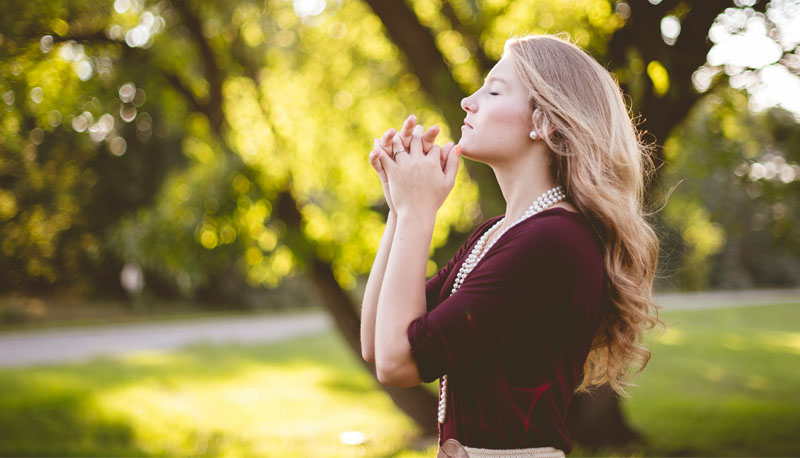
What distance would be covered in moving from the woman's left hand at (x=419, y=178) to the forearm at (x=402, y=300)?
0.03m

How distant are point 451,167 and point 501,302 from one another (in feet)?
1.23

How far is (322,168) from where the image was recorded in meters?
8.10

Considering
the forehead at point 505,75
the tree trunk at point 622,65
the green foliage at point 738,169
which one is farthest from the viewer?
the green foliage at point 738,169

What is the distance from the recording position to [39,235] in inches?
720

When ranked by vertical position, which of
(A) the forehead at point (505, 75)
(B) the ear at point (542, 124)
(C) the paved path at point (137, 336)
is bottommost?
(C) the paved path at point (137, 336)

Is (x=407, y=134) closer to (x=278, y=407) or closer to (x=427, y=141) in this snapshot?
(x=427, y=141)

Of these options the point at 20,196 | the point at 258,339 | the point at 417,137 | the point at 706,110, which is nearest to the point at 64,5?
the point at 417,137

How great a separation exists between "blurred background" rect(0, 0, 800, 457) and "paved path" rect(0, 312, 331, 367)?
1.11ft

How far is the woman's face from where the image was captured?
159 cm

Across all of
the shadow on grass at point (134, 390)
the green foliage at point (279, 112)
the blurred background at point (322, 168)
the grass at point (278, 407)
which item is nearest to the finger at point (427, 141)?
the blurred background at point (322, 168)

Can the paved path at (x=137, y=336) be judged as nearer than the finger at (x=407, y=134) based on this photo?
No

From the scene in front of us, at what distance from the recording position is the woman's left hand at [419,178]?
152 cm

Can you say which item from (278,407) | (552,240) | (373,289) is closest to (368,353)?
(373,289)

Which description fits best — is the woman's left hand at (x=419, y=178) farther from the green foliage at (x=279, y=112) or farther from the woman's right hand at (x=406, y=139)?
the green foliage at (x=279, y=112)
